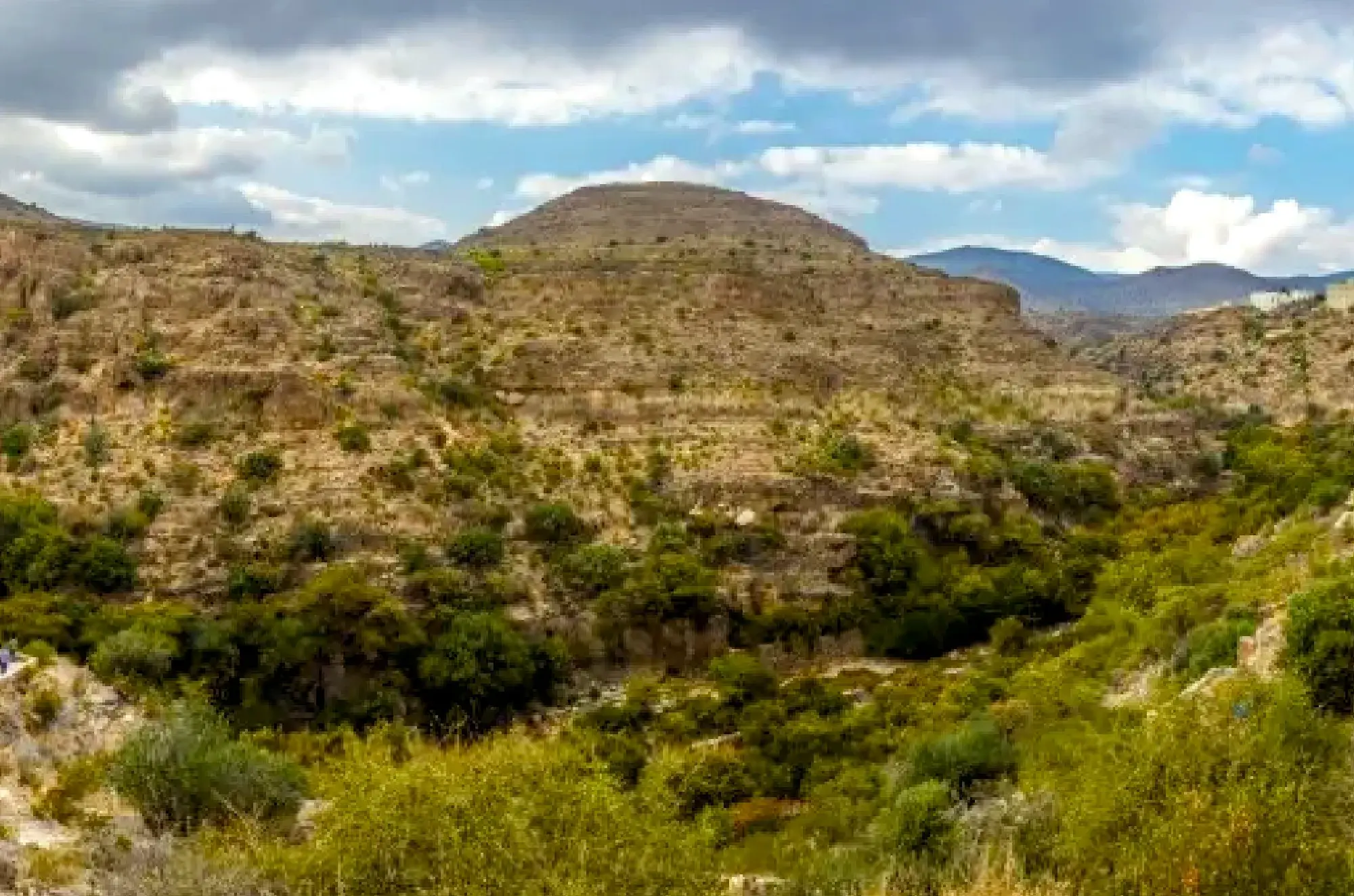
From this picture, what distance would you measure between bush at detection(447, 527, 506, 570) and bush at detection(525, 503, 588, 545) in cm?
208

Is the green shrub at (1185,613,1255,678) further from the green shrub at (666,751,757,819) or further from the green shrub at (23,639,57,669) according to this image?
the green shrub at (23,639,57,669)

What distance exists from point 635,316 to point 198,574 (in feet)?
88.2

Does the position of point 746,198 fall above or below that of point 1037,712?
above

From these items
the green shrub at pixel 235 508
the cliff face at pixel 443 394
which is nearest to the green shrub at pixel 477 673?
the cliff face at pixel 443 394

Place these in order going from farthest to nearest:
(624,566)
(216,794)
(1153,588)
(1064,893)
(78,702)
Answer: (624,566)
(1153,588)
(78,702)
(216,794)
(1064,893)

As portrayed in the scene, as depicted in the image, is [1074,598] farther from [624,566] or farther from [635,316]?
[635,316]

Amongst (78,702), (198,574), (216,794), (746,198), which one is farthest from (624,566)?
(746,198)

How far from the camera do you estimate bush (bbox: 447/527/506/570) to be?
49000 millimetres

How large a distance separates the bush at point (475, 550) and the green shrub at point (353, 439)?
228 inches

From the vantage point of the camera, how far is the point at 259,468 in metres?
50.1

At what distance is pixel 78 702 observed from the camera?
3281 cm

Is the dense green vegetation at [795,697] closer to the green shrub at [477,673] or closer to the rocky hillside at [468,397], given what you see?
the green shrub at [477,673]

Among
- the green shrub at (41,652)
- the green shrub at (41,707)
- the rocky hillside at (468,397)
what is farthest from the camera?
the rocky hillside at (468,397)

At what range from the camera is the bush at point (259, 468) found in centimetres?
4994
